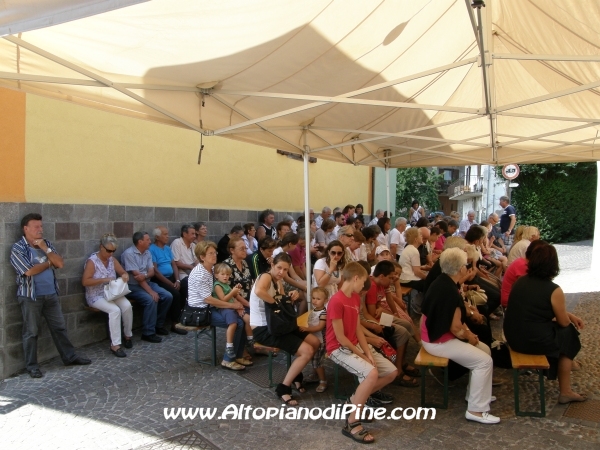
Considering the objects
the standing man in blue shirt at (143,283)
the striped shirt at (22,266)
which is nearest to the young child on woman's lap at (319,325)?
the standing man in blue shirt at (143,283)

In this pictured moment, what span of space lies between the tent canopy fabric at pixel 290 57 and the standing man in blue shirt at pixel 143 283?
2039mm

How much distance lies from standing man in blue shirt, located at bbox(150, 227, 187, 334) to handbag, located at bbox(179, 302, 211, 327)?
1.48 meters

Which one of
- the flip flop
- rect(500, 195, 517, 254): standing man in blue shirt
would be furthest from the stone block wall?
rect(500, 195, 517, 254): standing man in blue shirt

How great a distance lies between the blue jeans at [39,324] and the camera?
16.1 ft

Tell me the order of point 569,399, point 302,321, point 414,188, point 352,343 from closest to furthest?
point 352,343, point 569,399, point 302,321, point 414,188

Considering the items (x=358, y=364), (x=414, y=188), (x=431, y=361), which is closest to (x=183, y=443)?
(x=358, y=364)

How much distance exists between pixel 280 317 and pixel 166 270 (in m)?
2.94

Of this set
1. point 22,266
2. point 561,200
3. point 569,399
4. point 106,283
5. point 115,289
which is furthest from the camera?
point 561,200

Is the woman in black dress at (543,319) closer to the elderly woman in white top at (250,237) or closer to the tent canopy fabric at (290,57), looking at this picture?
the tent canopy fabric at (290,57)

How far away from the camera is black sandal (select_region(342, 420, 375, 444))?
3.58m

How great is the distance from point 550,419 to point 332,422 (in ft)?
5.90

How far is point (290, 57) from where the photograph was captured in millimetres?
4121

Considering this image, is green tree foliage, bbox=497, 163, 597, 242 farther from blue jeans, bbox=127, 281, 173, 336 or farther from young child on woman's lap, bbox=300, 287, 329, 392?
young child on woman's lap, bbox=300, 287, 329, 392

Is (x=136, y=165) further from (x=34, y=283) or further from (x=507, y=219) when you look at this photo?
(x=507, y=219)
